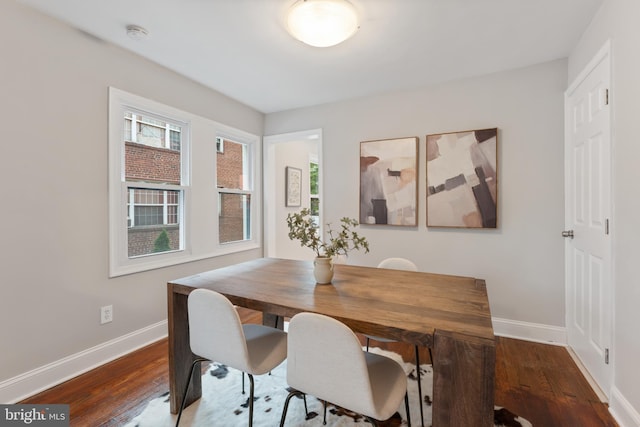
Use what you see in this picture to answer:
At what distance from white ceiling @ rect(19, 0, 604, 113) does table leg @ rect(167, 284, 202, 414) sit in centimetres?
178

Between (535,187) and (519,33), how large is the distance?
127 centimetres

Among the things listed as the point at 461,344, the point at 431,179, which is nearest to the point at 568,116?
the point at 431,179

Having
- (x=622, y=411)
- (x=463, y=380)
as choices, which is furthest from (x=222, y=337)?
(x=622, y=411)

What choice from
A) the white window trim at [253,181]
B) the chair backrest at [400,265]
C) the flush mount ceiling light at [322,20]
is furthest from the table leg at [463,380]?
the white window trim at [253,181]

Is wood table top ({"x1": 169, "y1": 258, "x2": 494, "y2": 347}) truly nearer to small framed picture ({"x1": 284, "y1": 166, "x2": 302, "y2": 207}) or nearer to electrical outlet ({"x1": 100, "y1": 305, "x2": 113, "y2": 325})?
electrical outlet ({"x1": 100, "y1": 305, "x2": 113, "y2": 325})

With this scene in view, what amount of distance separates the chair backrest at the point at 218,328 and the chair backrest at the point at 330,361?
0.29 metres

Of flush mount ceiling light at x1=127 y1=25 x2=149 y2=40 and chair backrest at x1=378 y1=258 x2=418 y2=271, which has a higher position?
flush mount ceiling light at x1=127 y1=25 x2=149 y2=40

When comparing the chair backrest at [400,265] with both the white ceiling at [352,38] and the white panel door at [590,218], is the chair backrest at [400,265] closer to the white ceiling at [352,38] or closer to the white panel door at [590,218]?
the white panel door at [590,218]

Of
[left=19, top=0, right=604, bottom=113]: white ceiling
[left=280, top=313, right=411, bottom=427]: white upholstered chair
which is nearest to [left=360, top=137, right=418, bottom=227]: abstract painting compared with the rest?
[left=19, top=0, right=604, bottom=113]: white ceiling

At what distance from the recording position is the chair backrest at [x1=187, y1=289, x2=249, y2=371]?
1.30 meters

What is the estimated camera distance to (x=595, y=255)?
1997mm

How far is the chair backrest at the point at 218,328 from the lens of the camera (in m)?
1.30

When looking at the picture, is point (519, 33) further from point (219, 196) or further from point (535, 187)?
point (219, 196)

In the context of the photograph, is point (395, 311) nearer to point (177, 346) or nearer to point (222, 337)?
point (222, 337)
